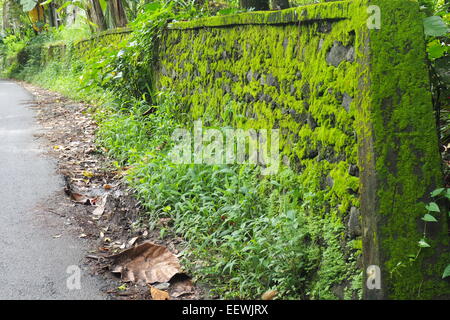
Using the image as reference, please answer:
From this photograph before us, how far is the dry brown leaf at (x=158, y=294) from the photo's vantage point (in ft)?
12.0

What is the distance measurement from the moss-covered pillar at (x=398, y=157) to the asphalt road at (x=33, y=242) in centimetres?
195

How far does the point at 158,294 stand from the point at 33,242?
1347 mm

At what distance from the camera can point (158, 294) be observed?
12.2 ft

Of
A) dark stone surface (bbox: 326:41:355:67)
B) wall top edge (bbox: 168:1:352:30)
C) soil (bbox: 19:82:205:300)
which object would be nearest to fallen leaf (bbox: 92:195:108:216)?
soil (bbox: 19:82:205:300)

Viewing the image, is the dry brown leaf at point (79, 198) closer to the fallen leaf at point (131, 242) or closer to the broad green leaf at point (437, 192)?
the fallen leaf at point (131, 242)

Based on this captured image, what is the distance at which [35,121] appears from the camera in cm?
973

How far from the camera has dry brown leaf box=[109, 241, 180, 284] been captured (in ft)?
13.1

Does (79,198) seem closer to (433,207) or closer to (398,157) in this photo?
(398,157)

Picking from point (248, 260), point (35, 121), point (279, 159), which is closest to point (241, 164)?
point (279, 159)

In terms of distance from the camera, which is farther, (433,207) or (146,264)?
(146,264)

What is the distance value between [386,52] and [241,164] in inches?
83.4

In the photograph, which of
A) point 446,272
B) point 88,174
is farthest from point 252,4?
point 446,272

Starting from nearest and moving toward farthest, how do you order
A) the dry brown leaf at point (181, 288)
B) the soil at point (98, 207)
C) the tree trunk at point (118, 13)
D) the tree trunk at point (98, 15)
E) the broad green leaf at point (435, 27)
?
the broad green leaf at point (435, 27) < the dry brown leaf at point (181, 288) < the soil at point (98, 207) < the tree trunk at point (118, 13) < the tree trunk at point (98, 15)

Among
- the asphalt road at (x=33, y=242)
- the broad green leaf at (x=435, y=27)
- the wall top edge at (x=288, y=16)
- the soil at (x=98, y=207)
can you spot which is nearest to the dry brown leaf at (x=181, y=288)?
the soil at (x=98, y=207)
